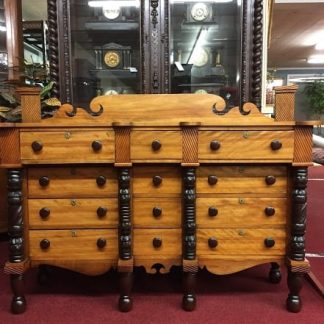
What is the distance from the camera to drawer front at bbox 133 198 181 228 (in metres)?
1.60

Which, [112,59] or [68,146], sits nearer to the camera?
[68,146]

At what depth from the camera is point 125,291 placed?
1.61m

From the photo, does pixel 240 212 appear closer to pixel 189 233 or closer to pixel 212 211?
pixel 212 211

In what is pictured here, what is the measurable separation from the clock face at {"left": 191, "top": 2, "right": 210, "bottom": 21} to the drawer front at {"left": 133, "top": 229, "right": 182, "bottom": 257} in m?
1.15

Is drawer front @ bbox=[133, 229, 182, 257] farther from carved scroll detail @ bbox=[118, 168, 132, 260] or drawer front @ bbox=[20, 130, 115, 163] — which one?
drawer front @ bbox=[20, 130, 115, 163]

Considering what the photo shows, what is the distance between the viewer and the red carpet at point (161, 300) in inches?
61.2

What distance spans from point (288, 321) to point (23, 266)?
1125 millimetres

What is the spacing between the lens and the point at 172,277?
195cm

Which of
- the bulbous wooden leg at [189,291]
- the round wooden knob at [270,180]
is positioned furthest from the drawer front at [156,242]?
the round wooden knob at [270,180]

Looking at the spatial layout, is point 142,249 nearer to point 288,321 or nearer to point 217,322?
point 217,322

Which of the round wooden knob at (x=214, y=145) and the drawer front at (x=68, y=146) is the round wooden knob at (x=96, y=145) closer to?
the drawer front at (x=68, y=146)

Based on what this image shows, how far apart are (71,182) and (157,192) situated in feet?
1.22

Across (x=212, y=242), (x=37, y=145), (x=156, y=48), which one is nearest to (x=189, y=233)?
(x=212, y=242)

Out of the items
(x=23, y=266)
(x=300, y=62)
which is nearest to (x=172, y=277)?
(x=23, y=266)
